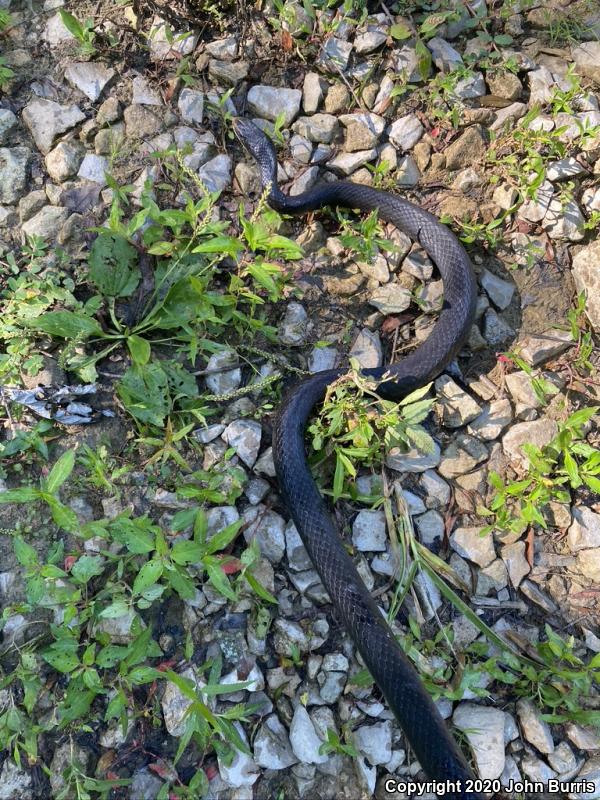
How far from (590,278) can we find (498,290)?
52 centimetres

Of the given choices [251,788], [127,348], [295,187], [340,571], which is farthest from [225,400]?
[251,788]

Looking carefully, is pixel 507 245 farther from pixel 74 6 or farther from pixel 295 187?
pixel 74 6

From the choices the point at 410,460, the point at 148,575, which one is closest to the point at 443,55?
the point at 410,460

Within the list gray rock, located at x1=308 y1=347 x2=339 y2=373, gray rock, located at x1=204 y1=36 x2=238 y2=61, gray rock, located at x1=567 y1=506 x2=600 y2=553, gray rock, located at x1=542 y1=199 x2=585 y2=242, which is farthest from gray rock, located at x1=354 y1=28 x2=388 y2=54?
gray rock, located at x1=567 y1=506 x2=600 y2=553

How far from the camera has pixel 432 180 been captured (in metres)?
4.10

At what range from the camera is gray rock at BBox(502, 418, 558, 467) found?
11.6ft

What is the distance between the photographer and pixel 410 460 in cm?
344

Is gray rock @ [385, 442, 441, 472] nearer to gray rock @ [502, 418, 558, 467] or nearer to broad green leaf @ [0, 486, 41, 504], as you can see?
gray rock @ [502, 418, 558, 467]

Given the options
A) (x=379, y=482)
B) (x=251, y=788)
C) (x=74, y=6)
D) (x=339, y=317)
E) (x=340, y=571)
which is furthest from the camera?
(x=74, y=6)

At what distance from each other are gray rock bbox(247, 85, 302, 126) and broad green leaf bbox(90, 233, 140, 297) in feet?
4.50

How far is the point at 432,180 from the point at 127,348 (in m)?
2.19

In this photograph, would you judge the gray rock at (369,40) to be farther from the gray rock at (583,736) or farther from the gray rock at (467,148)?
the gray rock at (583,736)

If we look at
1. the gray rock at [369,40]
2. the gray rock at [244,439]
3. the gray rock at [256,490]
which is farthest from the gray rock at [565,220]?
the gray rock at [256,490]

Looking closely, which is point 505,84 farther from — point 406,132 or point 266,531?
point 266,531
